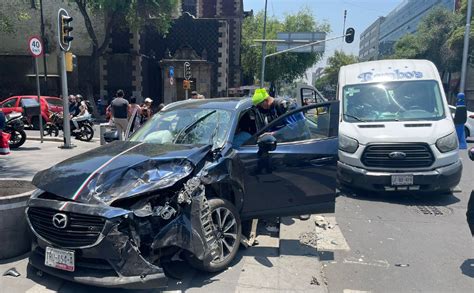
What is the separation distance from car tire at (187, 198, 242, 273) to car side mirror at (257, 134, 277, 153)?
754mm

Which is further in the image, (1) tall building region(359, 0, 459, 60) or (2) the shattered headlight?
(1) tall building region(359, 0, 459, 60)

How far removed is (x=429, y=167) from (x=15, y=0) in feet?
113

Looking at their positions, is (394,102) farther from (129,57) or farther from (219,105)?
(129,57)

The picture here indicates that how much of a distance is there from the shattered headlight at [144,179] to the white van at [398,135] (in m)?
4.01

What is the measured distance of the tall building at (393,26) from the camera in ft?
284

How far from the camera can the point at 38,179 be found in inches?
152

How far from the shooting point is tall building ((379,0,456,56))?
87188 millimetres

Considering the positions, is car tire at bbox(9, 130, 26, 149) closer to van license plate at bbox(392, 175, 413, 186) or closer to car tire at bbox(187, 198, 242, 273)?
car tire at bbox(187, 198, 242, 273)

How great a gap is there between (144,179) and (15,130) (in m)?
9.85

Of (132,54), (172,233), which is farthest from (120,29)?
(172,233)

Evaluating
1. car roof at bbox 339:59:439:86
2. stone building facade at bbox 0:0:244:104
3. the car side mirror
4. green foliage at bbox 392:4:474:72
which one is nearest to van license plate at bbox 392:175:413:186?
car roof at bbox 339:59:439:86

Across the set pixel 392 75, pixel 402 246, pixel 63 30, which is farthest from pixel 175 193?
pixel 63 30

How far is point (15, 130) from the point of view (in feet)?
38.5

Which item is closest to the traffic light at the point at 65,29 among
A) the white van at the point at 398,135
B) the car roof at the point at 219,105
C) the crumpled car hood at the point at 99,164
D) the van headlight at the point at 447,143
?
the car roof at the point at 219,105
